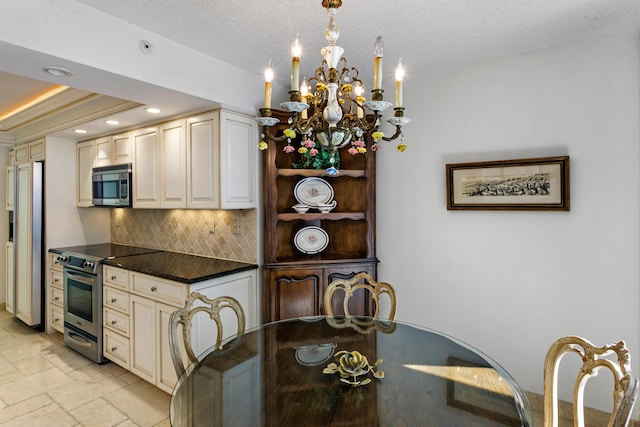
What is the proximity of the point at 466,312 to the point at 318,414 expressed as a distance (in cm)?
196

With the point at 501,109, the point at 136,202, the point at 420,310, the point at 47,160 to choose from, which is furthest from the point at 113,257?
the point at 501,109

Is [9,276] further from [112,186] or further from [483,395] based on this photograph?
[483,395]

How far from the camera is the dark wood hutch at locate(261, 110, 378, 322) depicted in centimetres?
294

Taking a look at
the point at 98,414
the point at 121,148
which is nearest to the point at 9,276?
the point at 121,148

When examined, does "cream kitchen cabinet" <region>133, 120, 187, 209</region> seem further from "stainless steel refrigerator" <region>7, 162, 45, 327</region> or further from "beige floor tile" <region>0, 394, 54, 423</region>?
"beige floor tile" <region>0, 394, 54, 423</region>

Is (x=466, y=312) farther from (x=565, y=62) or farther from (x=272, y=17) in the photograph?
(x=272, y=17)

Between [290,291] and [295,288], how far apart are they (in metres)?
0.05

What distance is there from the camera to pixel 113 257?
3.25m

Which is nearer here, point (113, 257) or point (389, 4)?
point (389, 4)

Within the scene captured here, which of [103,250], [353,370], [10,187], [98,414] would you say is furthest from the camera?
[10,187]

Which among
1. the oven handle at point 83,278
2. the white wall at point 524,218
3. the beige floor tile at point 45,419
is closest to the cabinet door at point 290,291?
the white wall at point 524,218

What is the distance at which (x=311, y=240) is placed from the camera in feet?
10.6

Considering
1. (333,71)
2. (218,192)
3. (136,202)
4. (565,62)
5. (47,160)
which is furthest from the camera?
(47,160)

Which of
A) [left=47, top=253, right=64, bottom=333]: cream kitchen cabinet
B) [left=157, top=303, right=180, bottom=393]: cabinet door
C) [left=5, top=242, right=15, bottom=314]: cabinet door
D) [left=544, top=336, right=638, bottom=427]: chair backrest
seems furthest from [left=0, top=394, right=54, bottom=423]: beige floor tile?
[left=544, top=336, right=638, bottom=427]: chair backrest
